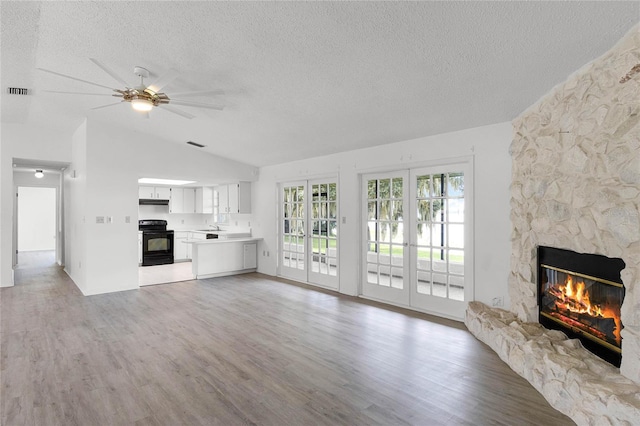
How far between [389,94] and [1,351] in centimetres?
473

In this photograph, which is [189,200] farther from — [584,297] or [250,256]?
[584,297]

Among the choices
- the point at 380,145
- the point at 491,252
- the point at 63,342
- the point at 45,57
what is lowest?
the point at 63,342

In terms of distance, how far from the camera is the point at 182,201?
31.7 feet

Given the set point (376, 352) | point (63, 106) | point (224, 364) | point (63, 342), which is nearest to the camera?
point (224, 364)

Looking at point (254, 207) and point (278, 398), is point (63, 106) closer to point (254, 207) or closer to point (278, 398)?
point (254, 207)

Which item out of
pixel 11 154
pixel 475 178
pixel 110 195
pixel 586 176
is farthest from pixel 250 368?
pixel 11 154

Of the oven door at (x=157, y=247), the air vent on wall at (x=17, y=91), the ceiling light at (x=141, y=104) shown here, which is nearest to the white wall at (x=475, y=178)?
the ceiling light at (x=141, y=104)

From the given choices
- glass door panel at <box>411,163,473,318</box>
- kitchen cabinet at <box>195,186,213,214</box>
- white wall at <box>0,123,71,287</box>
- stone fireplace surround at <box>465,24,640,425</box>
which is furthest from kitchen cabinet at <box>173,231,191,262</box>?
stone fireplace surround at <box>465,24,640,425</box>

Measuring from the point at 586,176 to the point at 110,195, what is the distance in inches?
258

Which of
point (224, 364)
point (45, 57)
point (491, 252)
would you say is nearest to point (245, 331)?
point (224, 364)

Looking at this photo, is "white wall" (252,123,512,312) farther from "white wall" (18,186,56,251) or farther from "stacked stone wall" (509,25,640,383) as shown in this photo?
"white wall" (18,186,56,251)

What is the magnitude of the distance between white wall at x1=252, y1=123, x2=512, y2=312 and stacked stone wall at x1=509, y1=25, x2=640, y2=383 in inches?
7.6

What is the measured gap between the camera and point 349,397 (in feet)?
8.30

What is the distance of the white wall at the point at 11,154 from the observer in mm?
6070
